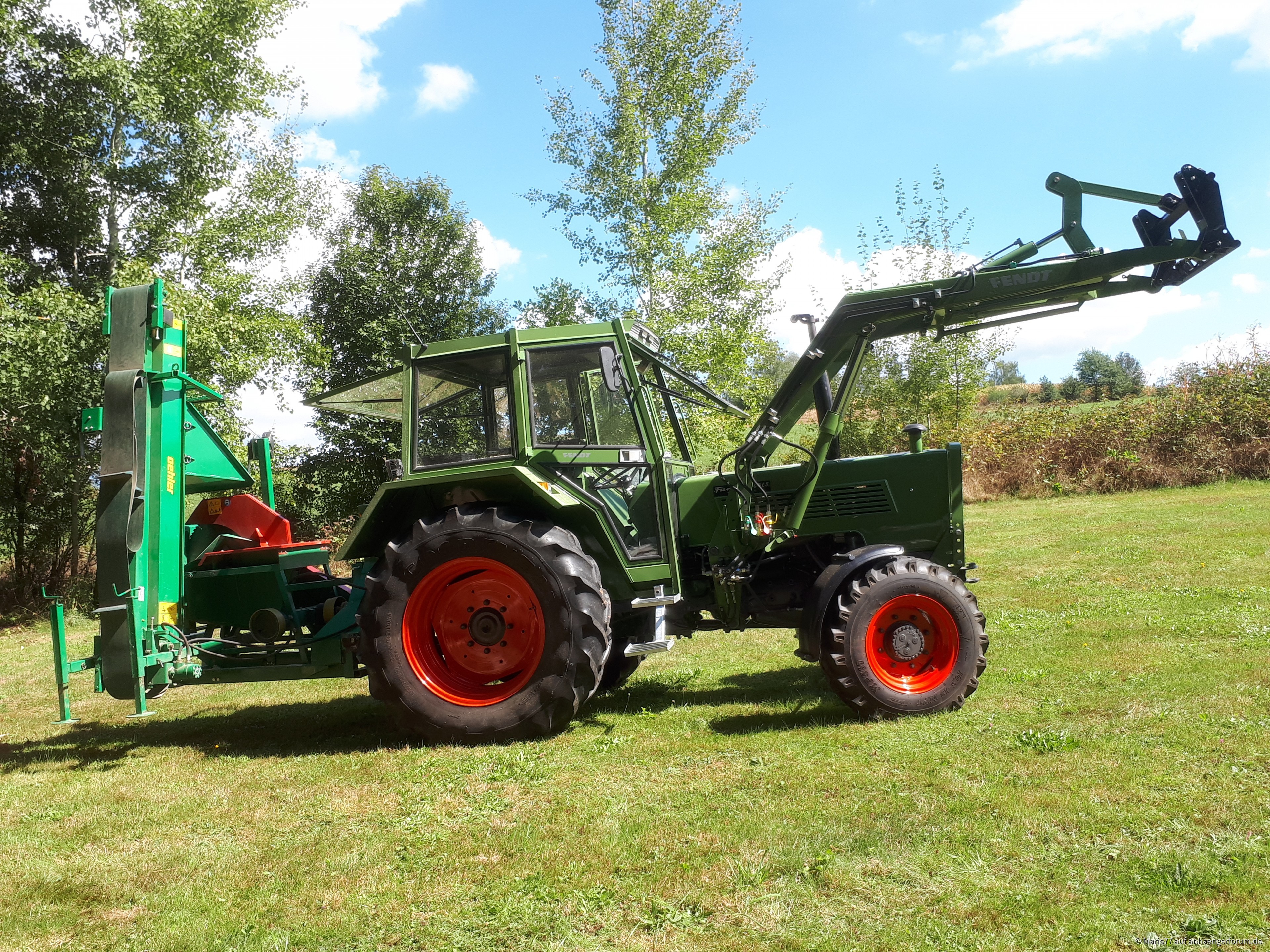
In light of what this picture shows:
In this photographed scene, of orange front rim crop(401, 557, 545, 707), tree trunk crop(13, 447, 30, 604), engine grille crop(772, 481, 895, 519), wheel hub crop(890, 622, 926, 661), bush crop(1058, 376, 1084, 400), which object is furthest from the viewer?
bush crop(1058, 376, 1084, 400)

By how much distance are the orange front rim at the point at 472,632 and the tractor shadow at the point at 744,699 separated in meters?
0.71

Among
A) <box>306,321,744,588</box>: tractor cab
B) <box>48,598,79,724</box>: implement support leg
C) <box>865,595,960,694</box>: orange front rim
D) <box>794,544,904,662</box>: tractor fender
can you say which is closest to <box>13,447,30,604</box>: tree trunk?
<box>48,598,79,724</box>: implement support leg

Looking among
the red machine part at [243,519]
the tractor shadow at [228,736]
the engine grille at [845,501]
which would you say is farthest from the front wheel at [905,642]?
the red machine part at [243,519]

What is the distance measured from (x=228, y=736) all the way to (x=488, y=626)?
2.05m

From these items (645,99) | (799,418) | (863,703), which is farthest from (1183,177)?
(645,99)

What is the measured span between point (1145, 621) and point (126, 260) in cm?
1341

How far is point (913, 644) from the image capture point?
16.8 ft

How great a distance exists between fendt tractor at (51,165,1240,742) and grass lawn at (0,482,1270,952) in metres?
0.47

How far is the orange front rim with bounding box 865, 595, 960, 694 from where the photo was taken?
509cm

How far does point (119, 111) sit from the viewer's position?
41.3 feet

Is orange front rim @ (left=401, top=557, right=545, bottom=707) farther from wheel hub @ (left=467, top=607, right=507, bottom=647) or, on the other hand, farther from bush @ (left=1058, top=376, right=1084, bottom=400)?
bush @ (left=1058, top=376, right=1084, bottom=400)

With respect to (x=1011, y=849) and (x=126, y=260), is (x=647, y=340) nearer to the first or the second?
(x=1011, y=849)

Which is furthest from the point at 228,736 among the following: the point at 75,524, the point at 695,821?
the point at 75,524

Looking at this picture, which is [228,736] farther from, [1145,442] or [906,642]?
[1145,442]
